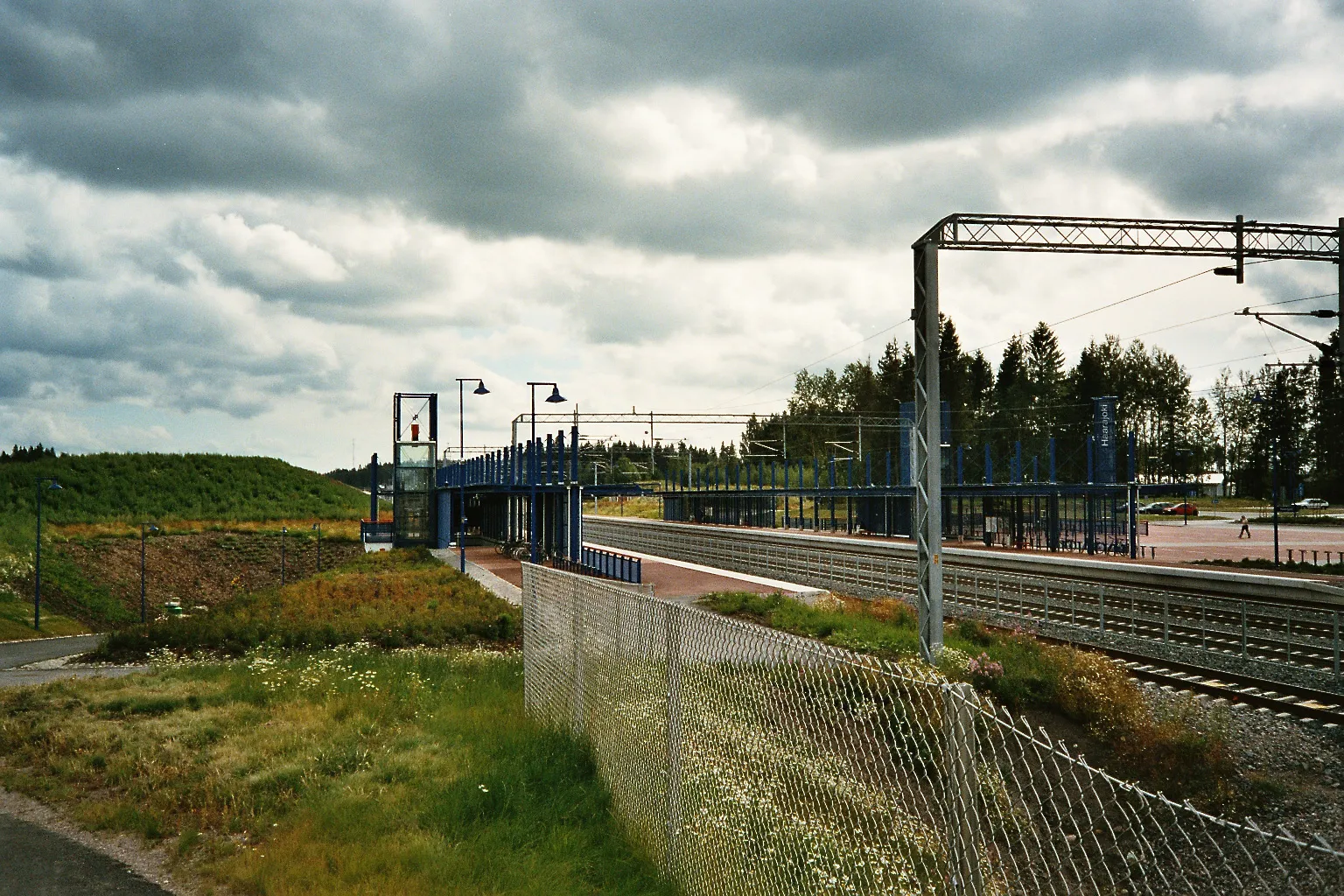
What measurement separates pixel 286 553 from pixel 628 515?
5098cm

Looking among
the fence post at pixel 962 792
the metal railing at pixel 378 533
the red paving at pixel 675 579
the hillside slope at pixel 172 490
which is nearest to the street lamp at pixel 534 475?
the red paving at pixel 675 579

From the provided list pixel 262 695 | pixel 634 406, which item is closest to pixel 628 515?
pixel 634 406

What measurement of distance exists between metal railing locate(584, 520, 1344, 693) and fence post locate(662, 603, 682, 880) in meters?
12.5

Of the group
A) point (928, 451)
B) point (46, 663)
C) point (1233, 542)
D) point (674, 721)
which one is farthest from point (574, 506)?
point (1233, 542)

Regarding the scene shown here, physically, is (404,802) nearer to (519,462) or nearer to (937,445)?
(937,445)

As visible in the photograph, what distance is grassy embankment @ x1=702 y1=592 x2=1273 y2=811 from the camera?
37.1 ft

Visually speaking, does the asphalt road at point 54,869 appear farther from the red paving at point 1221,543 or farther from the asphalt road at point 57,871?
the red paving at point 1221,543

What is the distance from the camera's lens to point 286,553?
52281 mm

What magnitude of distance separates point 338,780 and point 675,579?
21.0 meters

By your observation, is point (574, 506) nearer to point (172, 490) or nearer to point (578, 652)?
point (578, 652)

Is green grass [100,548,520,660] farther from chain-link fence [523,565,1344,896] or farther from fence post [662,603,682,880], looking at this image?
fence post [662,603,682,880]

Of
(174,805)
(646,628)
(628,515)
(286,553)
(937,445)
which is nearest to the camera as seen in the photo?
(646,628)

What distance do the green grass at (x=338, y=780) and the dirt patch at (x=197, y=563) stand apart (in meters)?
28.6

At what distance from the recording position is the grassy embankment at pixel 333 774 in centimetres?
670
